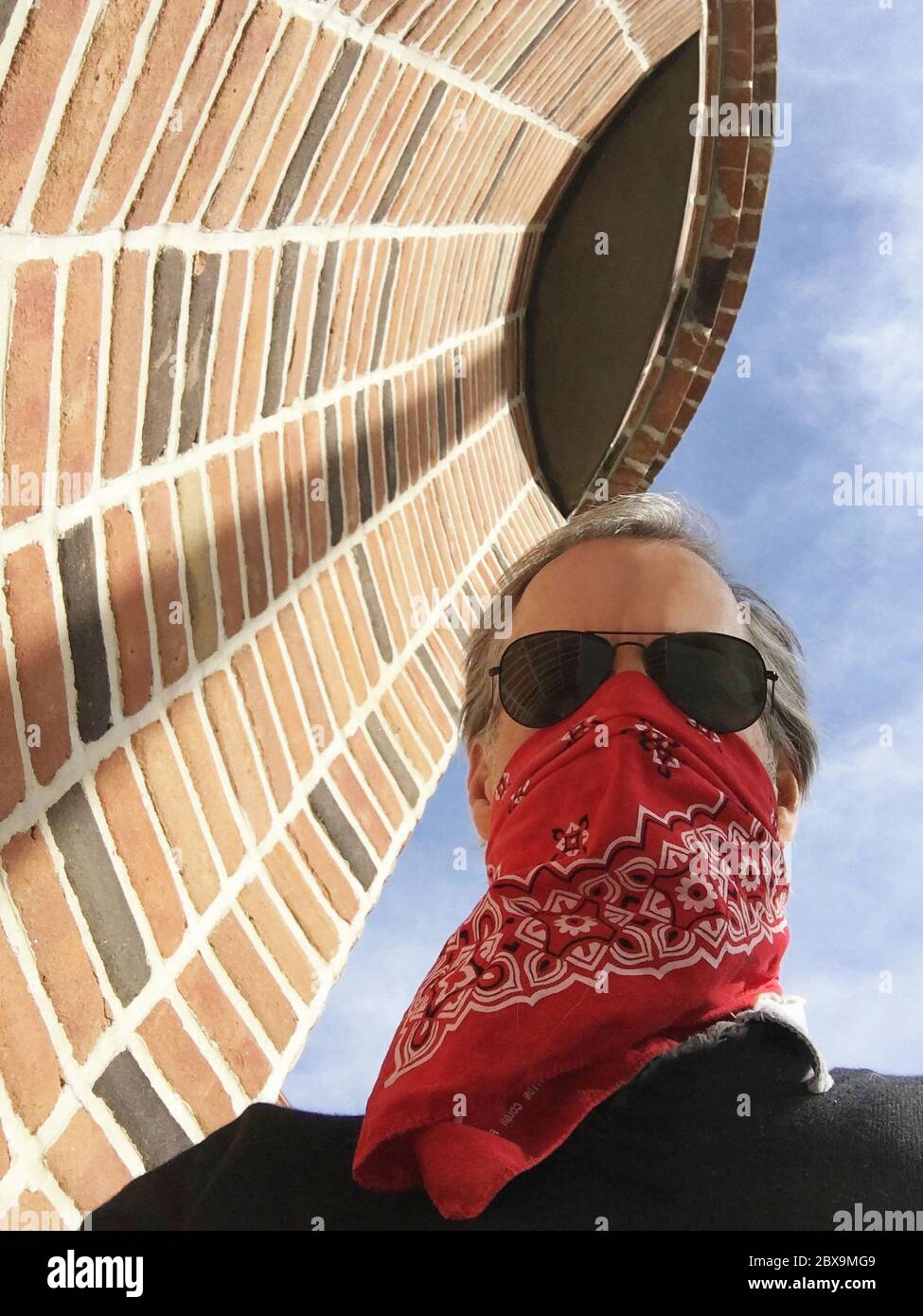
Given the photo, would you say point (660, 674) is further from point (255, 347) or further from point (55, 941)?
point (55, 941)

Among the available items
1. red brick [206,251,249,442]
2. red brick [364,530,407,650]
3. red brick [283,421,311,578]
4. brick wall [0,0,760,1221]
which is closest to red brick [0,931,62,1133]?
brick wall [0,0,760,1221]

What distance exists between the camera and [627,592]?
173 centimetres

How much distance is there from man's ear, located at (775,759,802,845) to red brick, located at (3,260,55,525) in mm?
1149

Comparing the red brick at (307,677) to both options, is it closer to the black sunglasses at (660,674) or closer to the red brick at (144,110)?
the black sunglasses at (660,674)

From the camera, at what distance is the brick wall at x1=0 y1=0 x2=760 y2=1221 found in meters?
1.10

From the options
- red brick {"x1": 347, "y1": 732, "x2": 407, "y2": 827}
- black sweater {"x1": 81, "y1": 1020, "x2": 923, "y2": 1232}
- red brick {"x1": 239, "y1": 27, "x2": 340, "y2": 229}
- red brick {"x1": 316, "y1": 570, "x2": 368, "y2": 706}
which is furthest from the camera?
red brick {"x1": 347, "y1": 732, "x2": 407, "y2": 827}

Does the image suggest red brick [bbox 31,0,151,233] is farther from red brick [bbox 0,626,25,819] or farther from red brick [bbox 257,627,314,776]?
red brick [bbox 257,627,314,776]

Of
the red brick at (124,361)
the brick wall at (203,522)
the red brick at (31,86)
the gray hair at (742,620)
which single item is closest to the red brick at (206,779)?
the brick wall at (203,522)

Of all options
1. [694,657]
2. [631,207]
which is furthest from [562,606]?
[631,207]

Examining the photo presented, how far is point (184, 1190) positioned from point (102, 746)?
0.49 meters

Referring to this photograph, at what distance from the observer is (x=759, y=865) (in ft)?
4.28

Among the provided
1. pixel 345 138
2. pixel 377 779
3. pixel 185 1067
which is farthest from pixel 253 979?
pixel 345 138

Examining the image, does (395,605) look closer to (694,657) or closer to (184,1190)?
(694,657)

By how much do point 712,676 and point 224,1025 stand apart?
857 mm
